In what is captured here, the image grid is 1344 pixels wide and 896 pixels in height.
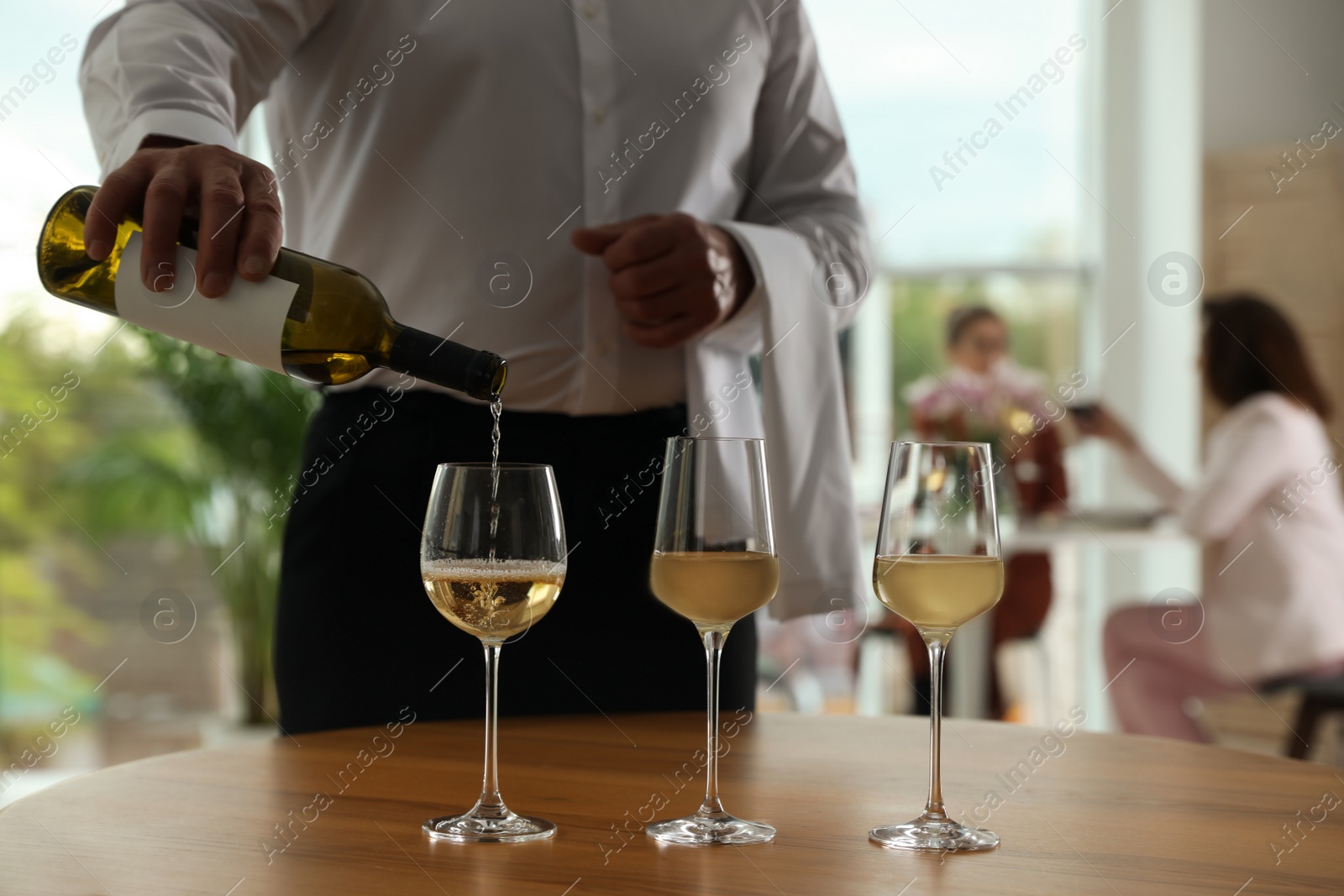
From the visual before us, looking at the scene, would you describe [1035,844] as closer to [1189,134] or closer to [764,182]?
[764,182]

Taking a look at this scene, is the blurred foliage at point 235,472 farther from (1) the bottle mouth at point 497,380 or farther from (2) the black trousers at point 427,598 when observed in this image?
(1) the bottle mouth at point 497,380

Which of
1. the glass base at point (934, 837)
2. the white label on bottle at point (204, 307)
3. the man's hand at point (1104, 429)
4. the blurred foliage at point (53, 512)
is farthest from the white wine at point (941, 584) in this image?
the blurred foliage at point (53, 512)

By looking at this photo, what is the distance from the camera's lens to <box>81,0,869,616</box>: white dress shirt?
1264 mm

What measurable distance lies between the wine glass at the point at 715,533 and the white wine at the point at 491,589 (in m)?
0.08

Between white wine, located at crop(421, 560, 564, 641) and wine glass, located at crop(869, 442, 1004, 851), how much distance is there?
0.22 meters

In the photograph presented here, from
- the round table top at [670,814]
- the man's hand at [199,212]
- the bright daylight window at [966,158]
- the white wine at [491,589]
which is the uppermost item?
the bright daylight window at [966,158]

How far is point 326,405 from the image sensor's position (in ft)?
4.31

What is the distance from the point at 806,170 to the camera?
1.52 metres

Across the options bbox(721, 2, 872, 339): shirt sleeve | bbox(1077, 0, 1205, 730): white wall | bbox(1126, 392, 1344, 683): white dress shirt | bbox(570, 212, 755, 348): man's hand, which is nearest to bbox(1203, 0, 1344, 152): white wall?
bbox(1077, 0, 1205, 730): white wall

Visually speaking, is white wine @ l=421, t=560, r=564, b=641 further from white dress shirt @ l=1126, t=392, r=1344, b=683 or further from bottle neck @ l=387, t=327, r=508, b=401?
white dress shirt @ l=1126, t=392, r=1344, b=683

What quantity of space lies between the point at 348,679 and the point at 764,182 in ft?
2.46

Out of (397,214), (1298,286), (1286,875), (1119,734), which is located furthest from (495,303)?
(1298,286)

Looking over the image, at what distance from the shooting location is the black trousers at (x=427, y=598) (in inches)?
48.6

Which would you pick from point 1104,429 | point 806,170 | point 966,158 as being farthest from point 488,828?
point 966,158
